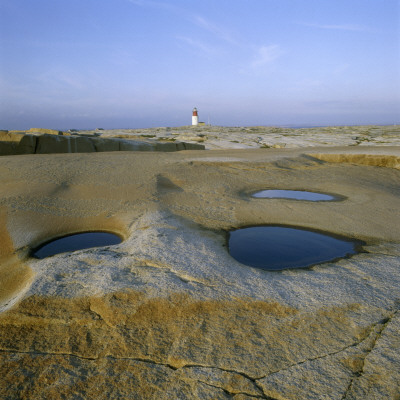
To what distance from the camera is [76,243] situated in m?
4.07

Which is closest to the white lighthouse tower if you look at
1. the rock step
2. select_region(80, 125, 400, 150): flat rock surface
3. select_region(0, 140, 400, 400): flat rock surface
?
select_region(80, 125, 400, 150): flat rock surface

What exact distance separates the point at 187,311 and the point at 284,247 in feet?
6.22

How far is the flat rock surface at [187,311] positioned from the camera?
1.93 m

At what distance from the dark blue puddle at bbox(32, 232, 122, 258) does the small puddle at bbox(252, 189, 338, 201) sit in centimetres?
306

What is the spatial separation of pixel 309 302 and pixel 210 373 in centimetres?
110

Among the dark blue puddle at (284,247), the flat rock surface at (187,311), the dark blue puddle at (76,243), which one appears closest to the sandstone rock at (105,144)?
the flat rock surface at (187,311)

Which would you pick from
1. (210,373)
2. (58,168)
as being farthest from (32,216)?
(210,373)

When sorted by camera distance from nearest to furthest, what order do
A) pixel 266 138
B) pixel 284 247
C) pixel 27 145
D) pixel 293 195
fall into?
1. pixel 284 247
2. pixel 293 195
3. pixel 27 145
4. pixel 266 138

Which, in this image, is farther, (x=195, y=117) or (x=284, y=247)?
(x=195, y=117)

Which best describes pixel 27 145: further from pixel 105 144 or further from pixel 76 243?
pixel 76 243

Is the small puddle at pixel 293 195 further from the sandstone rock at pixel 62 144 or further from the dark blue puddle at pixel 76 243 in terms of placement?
the sandstone rock at pixel 62 144

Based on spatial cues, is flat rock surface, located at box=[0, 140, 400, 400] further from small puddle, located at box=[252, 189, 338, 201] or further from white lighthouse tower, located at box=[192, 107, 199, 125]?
white lighthouse tower, located at box=[192, 107, 199, 125]

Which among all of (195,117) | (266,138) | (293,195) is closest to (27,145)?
(293,195)

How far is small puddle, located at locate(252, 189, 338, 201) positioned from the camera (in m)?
6.12
